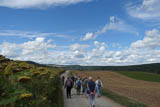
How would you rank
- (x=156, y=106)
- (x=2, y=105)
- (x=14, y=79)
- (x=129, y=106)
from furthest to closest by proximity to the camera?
(x=156, y=106) → (x=129, y=106) → (x=14, y=79) → (x=2, y=105)

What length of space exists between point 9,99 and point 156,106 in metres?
15.1

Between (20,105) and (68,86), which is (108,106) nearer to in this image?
(68,86)

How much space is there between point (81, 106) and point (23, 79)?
1054cm

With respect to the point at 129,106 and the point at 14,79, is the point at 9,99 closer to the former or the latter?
the point at 14,79

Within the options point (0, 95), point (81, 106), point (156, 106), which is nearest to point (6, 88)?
point (0, 95)

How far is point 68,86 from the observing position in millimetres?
15164

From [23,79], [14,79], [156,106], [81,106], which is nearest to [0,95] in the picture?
[23,79]

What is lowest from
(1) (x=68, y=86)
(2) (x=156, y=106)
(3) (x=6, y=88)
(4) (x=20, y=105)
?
(2) (x=156, y=106)

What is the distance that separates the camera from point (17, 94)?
1.84m

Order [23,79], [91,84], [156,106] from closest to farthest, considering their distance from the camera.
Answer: [23,79] → [91,84] → [156,106]

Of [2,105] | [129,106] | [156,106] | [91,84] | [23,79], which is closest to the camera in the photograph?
[2,105]

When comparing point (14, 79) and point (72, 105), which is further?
point (72, 105)

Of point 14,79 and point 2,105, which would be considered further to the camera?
point 14,79

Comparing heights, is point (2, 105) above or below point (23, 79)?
below
